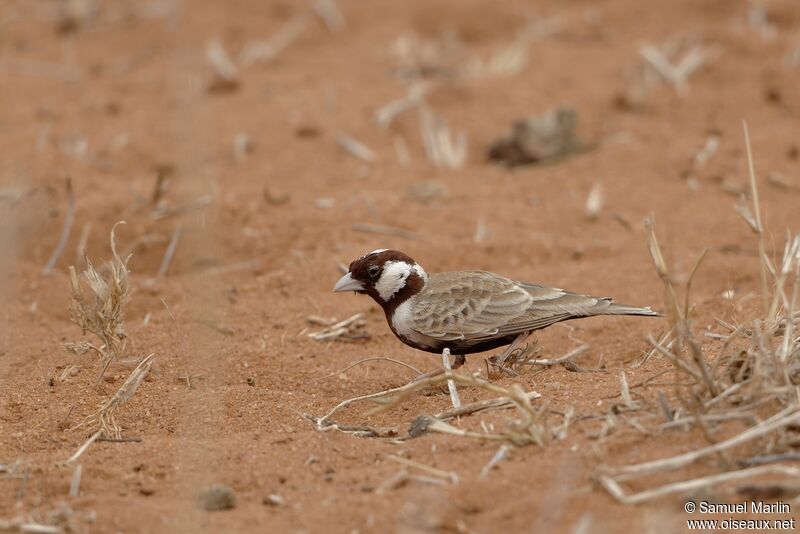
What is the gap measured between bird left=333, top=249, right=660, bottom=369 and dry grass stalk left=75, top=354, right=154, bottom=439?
52.7 inches

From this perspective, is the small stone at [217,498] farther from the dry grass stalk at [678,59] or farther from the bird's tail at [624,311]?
the dry grass stalk at [678,59]

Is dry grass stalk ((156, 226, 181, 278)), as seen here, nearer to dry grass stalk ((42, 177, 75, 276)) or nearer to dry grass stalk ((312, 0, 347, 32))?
dry grass stalk ((42, 177, 75, 276))

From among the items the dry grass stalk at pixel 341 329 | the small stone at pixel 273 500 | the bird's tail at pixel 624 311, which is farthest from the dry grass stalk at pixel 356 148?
the small stone at pixel 273 500

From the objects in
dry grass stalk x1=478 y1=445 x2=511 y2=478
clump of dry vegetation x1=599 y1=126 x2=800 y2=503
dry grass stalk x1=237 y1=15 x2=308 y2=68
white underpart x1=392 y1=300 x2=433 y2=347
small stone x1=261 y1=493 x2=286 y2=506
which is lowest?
dry grass stalk x1=237 y1=15 x2=308 y2=68

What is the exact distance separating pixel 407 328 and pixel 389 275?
0.33 m

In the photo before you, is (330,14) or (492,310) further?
(330,14)

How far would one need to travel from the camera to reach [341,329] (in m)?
6.49

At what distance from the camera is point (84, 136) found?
10.2 metres

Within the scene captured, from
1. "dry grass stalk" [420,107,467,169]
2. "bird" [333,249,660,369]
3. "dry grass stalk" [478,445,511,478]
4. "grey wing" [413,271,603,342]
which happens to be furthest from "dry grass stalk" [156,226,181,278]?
"dry grass stalk" [478,445,511,478]

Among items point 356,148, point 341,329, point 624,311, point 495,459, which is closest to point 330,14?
point 356,148

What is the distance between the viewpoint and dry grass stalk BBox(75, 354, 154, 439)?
4.93 metres

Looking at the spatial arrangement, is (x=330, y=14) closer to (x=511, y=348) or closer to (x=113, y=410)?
(x=511, y=348)

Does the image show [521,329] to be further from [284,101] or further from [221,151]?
[284,101]

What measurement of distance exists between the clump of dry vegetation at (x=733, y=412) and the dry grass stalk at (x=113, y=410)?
2.23 metres
